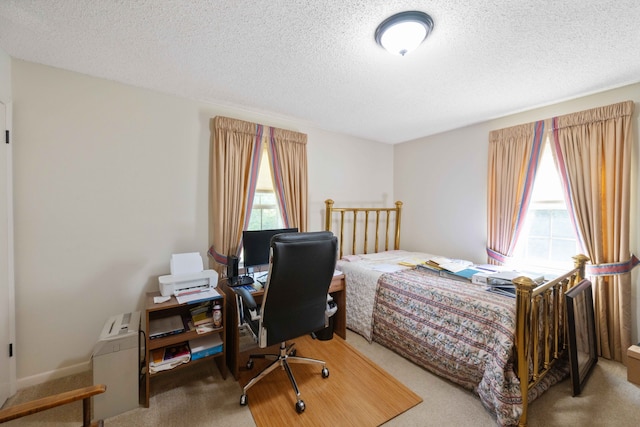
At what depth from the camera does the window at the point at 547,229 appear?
2.57m

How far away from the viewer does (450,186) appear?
3.42 m

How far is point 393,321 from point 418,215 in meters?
1.90

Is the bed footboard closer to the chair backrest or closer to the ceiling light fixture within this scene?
the chair backrest

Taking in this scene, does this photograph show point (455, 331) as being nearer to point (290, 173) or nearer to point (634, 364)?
point (634, 364)

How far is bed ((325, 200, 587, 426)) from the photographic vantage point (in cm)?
159

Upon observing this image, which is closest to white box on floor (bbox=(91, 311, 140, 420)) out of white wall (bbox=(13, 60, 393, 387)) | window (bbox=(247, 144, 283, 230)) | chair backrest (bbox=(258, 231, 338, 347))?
white wall (bbox=(13, 60, 393, 387))

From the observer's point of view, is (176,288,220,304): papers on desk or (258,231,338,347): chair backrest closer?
(258,231,338,347): chair backrest

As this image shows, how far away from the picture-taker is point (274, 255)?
1562 millimetres

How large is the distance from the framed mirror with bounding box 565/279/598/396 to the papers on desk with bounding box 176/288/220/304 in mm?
2542

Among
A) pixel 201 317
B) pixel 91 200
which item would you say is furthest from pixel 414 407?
pixel 91 200

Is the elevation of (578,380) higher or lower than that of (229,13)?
lower

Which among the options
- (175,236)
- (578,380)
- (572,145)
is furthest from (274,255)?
(572,145)

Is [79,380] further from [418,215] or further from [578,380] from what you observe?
[418,215]


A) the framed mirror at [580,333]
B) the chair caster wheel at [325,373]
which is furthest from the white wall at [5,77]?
the framed mirror at [580,333]
